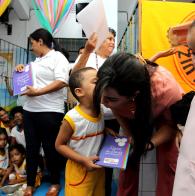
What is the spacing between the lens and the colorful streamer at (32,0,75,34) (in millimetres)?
4227

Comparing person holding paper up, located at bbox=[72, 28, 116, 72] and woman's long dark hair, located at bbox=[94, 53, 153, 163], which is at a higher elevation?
person holding paper up, located at bbox=[72, 28, 116, 72]

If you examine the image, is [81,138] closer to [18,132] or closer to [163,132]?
[163,132]

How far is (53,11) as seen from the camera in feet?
14.0

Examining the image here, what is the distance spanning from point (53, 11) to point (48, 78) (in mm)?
2623

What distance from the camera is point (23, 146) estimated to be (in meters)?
2.68

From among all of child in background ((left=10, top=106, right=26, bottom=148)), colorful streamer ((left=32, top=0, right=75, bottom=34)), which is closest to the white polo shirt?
child in background ((left=10, top=106, right=26, bottom=148))

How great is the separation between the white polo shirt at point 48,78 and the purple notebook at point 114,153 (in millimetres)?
717

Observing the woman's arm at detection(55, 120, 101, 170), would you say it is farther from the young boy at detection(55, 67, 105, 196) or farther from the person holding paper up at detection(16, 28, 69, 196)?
the person holding paper up at detection(16, 28, 69, 196)

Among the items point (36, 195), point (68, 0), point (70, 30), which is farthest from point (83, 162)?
point (70, 30)

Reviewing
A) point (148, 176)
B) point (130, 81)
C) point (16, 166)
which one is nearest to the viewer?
point (130, 81)

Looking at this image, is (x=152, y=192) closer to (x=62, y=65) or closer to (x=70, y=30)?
(x=62, y=65)

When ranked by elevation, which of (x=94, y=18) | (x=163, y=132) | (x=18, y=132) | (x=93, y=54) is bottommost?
(x=18, y=132)

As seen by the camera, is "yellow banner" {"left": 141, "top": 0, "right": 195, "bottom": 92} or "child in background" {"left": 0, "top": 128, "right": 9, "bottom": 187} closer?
"yellow banner" {"left": 141, "top": 0, "right": 195, "bottom": 92}

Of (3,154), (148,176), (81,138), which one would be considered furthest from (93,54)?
(3,154)
